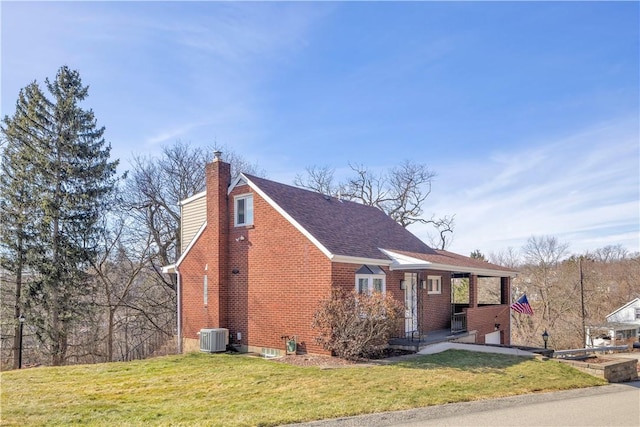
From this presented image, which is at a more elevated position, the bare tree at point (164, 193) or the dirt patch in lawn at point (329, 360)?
the bare tree at point (164, 193)

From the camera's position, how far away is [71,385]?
8.96m

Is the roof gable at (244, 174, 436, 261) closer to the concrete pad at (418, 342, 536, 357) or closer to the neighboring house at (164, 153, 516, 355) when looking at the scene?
the neighboring house at (164, 153, 516, 355)

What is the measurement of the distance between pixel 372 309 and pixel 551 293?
33974 millimetres

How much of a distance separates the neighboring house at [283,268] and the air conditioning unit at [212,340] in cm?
56

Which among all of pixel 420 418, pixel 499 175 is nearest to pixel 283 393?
pixel 420 418

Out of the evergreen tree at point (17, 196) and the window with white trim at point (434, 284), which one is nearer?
the window with white trim at point (434, 284)

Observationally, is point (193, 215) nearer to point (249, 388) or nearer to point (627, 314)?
point (249, 388)

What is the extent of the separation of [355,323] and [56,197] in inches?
635

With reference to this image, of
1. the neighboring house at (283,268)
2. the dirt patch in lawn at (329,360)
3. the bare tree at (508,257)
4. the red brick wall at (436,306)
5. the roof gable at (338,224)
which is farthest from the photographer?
the bare tree at (508,257)

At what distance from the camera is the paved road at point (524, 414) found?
6.58 meters

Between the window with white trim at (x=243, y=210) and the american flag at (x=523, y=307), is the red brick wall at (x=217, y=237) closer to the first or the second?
the window with white trim at (x=243, y=210)

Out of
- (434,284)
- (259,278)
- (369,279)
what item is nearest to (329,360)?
(369,279)

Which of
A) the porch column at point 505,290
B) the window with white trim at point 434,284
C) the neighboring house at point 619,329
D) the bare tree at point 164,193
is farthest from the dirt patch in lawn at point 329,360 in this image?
the neighboring house at point 619,329

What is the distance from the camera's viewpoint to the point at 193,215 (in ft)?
59.8
